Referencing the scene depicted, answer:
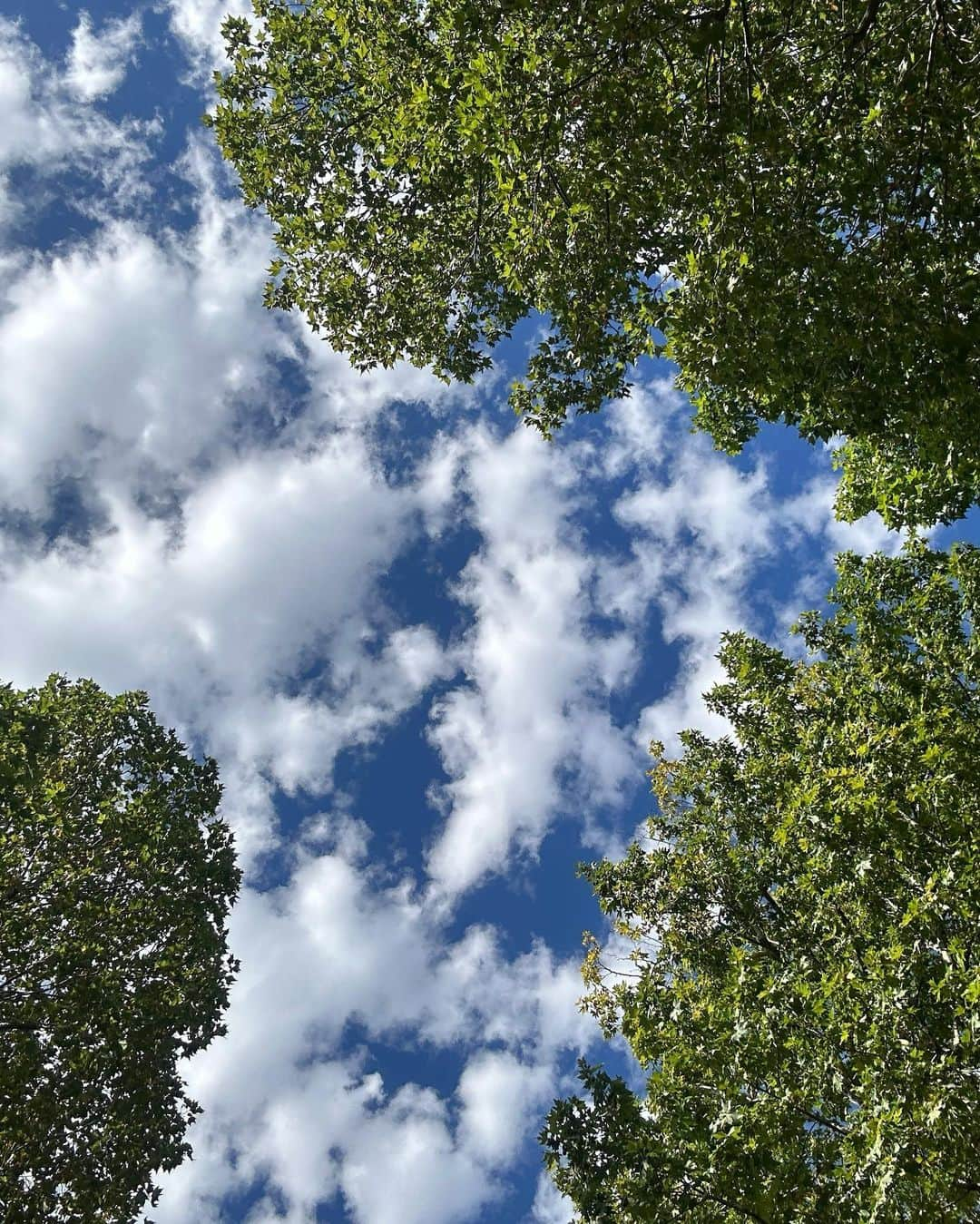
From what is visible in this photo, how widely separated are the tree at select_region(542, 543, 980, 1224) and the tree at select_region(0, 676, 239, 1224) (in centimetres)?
797

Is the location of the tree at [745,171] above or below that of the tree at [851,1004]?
above

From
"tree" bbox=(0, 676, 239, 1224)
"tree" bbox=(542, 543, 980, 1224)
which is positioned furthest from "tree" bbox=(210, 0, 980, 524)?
"tree" bbox=(0, 676, 239, 1224)

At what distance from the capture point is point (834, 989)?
971 cm

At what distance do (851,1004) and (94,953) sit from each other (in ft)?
39.5

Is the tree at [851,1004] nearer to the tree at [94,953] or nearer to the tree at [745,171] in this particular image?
the tree at [745,171]

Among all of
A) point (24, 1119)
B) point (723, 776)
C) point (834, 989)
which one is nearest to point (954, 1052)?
point (834, 989)

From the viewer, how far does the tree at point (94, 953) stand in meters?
12.8

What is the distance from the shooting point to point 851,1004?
9461mm

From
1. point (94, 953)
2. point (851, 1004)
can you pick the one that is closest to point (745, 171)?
point (851, 1004)

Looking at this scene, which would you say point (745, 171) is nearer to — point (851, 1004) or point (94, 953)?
point (851, 1004)

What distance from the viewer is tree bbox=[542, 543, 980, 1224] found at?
8320 mm

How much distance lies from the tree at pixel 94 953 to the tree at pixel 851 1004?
7967 mm

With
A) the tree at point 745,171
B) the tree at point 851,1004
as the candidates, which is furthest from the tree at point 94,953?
the tree at point 745,171

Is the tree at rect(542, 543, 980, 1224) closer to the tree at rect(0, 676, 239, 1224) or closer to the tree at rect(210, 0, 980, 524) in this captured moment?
the tree at rect(210, 0, 980, 524)
